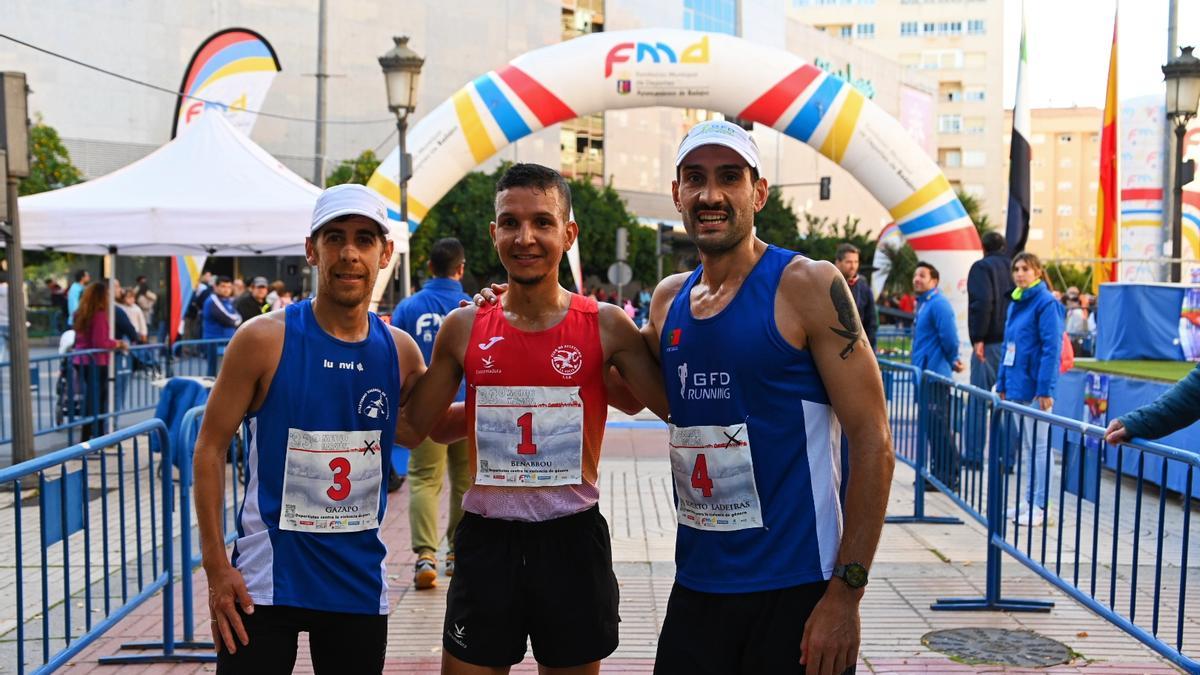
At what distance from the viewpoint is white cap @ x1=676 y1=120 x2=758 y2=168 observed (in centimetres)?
299

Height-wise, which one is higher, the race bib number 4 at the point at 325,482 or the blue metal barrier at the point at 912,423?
the race bib number 4 at the point at 325,482

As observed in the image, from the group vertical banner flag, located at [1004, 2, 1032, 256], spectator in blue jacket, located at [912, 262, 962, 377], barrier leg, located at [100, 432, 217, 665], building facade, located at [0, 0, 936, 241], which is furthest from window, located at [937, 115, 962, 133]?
barrier leg, located at [100, 432, 217, 665]

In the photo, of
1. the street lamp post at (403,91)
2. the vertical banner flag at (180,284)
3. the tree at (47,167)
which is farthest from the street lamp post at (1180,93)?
the tree at (47,167)

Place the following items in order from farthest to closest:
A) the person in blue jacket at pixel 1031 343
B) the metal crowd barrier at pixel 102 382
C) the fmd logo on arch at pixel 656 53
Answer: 1. the fmd logo on arch at pixel 656 53
2. the metal crowd barrier at pixel 102 382
3. the person in blue jacket at pixel 1031 343

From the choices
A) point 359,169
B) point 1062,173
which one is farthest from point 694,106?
point 1062,173

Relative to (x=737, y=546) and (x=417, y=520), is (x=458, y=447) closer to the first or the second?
(x=417, y=520)

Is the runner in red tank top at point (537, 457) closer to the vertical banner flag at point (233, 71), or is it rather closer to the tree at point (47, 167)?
the vertical banner flag at point (233, 71)

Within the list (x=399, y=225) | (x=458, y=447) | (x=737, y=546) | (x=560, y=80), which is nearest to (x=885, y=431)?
(x=737, y=546)

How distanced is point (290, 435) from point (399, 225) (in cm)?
1017

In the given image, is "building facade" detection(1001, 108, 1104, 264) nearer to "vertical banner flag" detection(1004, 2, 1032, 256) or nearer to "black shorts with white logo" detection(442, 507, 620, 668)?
"vertical banner flag" detection(1004, 2, 1032, 256)

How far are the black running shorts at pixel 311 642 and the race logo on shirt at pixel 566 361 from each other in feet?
2.64

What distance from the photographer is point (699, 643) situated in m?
2.93

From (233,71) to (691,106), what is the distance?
6575 mm

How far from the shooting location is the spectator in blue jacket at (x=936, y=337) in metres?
9.91
